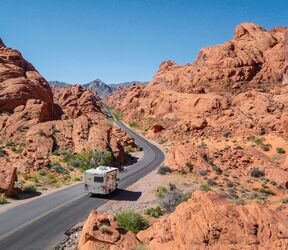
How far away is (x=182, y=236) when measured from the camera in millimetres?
12836

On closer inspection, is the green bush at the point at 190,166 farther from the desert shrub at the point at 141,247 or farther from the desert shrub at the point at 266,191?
the desert shrub at the point at 141,247

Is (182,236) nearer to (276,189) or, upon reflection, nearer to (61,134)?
(276,189)

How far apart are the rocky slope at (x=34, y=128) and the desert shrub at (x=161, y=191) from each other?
13.4m

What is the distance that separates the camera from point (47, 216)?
22172 millimetres

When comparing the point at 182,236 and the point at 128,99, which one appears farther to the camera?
the point at 128,99

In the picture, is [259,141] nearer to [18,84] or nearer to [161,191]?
[161,191]

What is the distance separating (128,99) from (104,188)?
117m

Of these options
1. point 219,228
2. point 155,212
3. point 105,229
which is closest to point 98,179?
point 155,212

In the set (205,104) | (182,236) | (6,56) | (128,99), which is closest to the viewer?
(182,236)

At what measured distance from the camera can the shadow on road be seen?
27844mm

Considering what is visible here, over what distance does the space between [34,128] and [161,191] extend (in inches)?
1033

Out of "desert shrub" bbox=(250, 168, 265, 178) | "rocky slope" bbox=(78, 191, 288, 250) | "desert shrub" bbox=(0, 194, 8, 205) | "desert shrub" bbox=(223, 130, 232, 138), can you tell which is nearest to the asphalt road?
"desert shrub" bbox=(0, 194, 8, 205)

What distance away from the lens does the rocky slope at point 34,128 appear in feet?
138

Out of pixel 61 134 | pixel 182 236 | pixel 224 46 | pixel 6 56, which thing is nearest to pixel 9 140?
pixel 61 134
